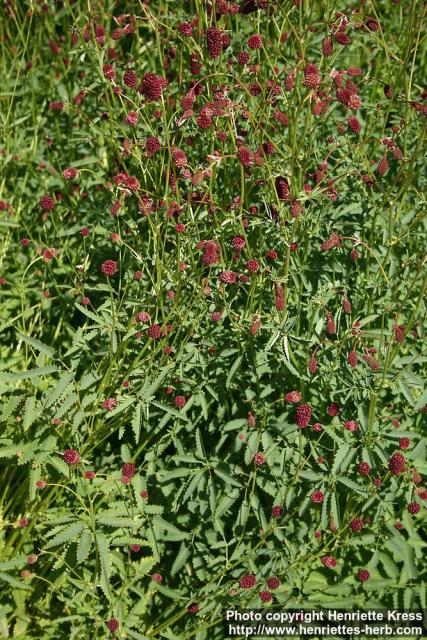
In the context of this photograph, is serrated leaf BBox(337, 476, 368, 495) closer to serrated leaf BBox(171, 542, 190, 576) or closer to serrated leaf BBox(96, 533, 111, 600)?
serrated leaf BBox(171, 542, 190, 576)

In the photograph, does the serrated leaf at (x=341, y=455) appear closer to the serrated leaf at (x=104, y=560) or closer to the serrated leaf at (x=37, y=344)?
the serrated leaf at (x=104, y=560)

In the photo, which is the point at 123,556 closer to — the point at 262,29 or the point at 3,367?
the point at 3,367

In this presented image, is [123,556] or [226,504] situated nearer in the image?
[226,504]

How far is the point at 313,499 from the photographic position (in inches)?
86.8

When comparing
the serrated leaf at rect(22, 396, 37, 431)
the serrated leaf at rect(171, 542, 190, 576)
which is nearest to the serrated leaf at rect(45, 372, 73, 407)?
the serrated leaf at rect(22, 396, 37, 431)

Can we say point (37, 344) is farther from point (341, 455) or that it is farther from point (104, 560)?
point (341, 455)

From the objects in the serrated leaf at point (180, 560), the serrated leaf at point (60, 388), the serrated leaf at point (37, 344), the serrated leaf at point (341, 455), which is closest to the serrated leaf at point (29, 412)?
the serrated leaf at point (60, 388)

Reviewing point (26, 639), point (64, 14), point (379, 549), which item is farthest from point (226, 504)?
point (64, 14)

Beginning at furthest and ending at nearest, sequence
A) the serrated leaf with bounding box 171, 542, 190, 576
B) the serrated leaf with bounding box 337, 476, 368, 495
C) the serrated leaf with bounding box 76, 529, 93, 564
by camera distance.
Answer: the serrated leaf with bounding box 171, 542, 190, 576, the serrated leaf with bounding box 337, 476, 368, 495, the serrated leaf with bounding box 76, 529, 93, 564

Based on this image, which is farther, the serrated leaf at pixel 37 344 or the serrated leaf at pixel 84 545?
the serrated leaf at pixel 37 344

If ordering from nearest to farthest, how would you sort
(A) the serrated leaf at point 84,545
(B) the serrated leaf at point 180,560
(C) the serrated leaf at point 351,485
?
(A) the serrated leaf at point 84,545 < (C) the serrated leaf at point 351,485 < (B) the serrated leaf at point 180,560

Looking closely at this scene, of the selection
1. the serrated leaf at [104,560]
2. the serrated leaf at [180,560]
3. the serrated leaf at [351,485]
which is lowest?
the serrated leaf at [180,560]

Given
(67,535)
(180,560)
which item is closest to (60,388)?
(67,535)

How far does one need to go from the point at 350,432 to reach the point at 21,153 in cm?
208
